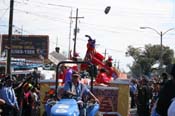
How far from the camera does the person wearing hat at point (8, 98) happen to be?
45.3ft

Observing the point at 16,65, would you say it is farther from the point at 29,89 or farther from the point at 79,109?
the point at 79,109

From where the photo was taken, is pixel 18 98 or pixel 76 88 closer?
pixel 76 88

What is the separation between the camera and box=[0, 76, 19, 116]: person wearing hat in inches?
543

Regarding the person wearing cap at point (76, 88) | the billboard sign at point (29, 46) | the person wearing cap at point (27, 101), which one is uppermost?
the billboard sign at point (29, 46)

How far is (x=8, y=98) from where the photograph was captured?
13898 millimetres

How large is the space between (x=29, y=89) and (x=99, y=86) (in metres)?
2.87

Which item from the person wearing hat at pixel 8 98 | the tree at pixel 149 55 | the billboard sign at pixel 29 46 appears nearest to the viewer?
the person wearing hat at pixel 8 98

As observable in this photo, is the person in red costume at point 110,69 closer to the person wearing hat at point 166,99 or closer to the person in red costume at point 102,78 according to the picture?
the person in red costume at point 102,78

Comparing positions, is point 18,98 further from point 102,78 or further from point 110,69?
point 110,69

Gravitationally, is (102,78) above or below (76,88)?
above

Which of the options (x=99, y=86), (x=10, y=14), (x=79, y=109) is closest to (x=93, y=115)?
(x=79, y=109)

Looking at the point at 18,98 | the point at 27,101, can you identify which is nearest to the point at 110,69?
the point at 27,101

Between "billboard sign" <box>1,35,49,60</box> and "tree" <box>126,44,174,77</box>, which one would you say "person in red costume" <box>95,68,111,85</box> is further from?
"tree" <box>126,44,174,77</box>

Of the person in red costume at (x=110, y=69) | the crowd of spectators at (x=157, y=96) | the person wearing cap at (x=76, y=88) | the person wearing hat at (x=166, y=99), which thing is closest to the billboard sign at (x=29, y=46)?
the crowd of spectators at (x=157, y=96)
